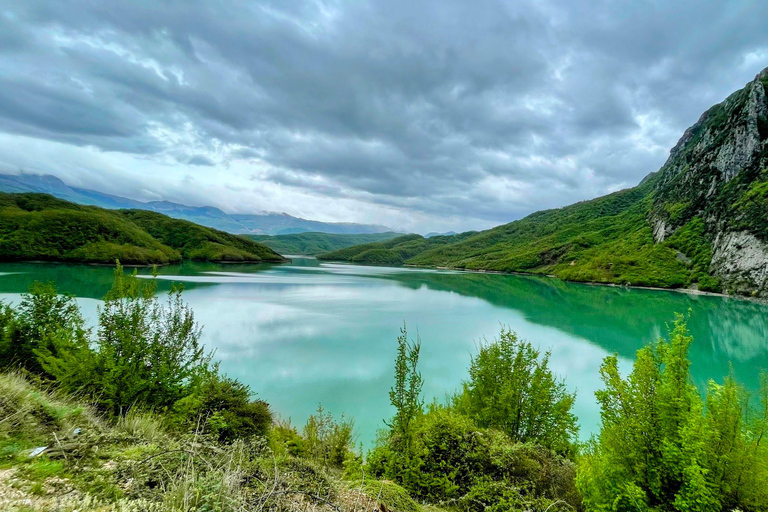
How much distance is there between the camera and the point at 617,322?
42.0 metres

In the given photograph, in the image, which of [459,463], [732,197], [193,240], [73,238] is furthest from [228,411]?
[193,240]

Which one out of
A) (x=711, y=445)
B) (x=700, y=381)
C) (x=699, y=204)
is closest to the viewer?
(x=711, y=445)

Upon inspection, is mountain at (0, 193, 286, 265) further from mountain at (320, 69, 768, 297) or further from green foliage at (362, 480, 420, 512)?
mountain at (320, 69, 768, 297)

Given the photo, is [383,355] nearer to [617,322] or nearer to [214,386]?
[214,386]

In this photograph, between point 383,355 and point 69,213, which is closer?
point 383,355

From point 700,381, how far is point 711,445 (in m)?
23.9

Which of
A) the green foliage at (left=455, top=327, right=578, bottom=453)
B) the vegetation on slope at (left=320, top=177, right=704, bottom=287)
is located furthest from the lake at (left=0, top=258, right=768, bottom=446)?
the vegetation on slope at (left=320, top=177, right=704, bottom=287)

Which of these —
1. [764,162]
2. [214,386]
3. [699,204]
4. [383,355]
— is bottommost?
[383,355]

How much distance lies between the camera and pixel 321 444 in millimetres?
10102

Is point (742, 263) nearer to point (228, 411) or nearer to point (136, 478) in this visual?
point (228, 411)

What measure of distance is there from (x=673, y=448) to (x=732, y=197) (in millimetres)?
109971

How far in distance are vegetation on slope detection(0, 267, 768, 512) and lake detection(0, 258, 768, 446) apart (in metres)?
3.43

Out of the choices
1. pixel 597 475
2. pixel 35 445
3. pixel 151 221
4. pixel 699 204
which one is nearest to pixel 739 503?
pixel 597 475

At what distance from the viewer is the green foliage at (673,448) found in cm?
480
